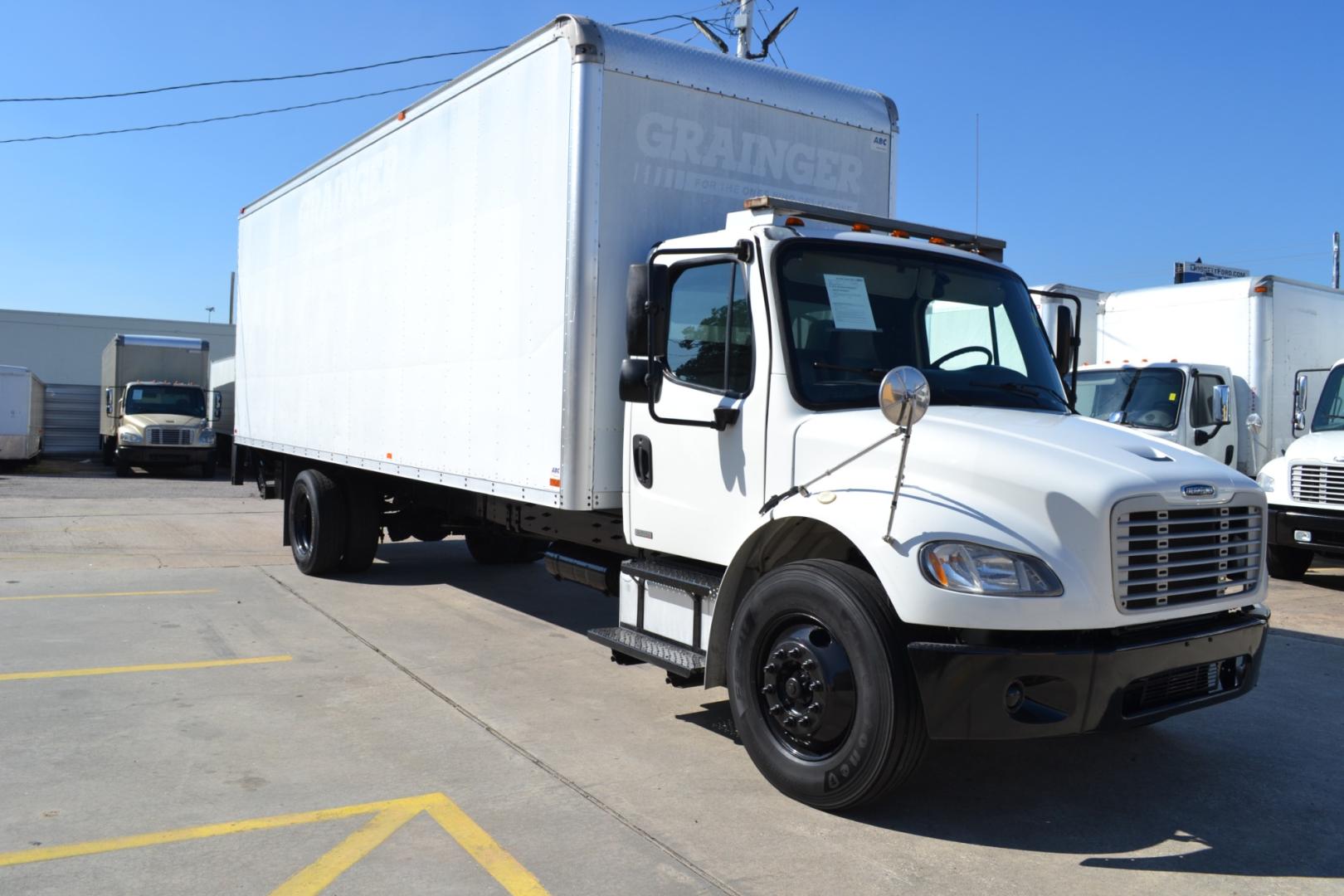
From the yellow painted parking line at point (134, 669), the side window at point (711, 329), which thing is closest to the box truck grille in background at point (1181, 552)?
the side window at point (711, 329)

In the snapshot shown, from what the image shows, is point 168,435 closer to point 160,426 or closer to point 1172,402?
point 160,426

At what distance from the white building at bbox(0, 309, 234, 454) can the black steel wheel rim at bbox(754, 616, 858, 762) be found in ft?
107

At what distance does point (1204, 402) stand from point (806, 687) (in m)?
9.08

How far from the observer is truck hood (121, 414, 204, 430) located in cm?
2630

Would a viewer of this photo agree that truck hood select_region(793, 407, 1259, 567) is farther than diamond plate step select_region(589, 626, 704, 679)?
No

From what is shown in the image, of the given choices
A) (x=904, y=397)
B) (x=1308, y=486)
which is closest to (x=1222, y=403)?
(x=1308, y=486)

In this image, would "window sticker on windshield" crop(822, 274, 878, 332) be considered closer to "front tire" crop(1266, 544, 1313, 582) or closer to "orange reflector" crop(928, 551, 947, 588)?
"orange reflector" crop(928, 551, 947, 588)

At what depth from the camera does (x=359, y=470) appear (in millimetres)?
10359

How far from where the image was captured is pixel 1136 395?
39.9 ft

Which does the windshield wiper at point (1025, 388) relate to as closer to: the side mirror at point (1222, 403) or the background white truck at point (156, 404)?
the side mirror at point (1222, 403)

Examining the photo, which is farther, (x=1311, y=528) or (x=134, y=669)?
(x=1311, y=528)

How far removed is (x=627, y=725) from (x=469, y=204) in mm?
3686

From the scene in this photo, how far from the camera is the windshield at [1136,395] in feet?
38.8

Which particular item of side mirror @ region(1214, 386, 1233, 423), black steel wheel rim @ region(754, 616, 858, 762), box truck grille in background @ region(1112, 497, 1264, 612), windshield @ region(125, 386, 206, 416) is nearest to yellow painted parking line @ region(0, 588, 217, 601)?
black steel wheel rim @ region(754, 616, 858, 762)
